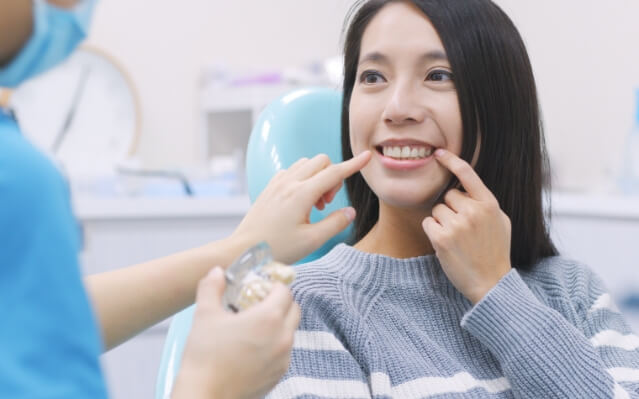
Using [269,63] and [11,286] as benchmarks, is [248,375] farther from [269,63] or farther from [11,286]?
[269,63]

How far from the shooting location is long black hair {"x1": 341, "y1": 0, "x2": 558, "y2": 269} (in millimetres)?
978

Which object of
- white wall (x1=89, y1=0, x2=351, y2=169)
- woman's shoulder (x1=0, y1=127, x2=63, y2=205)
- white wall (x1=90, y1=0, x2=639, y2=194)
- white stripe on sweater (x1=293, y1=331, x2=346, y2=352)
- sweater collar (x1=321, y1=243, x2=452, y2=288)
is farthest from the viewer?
white wall (x1=89, y1=0, x2=351, y2=169)

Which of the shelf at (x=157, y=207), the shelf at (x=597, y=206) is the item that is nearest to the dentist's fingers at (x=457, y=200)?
the shelf at (x=597, y=206)

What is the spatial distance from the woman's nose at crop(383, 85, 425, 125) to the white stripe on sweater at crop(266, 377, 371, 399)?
1.17 ft

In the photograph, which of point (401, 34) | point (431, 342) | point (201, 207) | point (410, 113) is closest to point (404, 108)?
point (410, 113)

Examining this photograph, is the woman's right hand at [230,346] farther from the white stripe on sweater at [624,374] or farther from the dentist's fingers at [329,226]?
the white stripe on sweater at [624,374]

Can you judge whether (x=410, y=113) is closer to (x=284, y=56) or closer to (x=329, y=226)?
(x=329, y=226)

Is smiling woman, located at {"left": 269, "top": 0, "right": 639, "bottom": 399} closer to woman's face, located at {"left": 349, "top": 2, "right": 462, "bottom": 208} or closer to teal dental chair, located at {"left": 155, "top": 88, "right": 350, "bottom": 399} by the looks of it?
woman's face, located at {"left": 349, "top": 2, "right": 462, "bottom": 208}

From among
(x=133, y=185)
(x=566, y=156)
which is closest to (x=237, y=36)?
(x=133, y=185)

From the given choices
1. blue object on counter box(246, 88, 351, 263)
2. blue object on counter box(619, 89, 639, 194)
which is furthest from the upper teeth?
blue object on counter box(619, 89, 639, 194)

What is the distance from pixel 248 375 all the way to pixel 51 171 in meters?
0.23

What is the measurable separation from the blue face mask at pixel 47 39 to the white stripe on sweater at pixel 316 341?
51 centimetres

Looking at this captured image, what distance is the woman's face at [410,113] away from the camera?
97cm

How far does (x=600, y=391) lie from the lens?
89 centimetres
